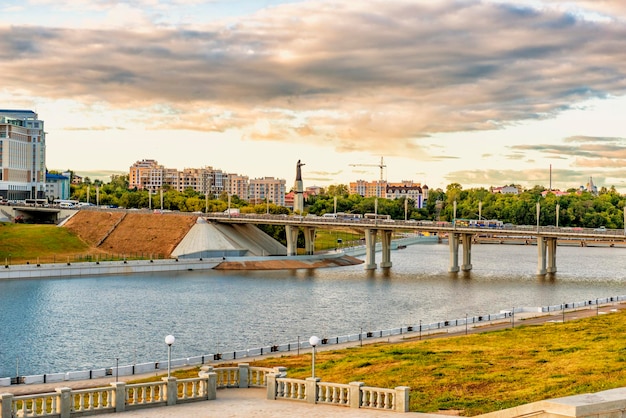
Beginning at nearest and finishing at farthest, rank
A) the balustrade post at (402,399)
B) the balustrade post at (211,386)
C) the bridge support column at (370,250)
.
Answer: the balustrade post at (402,399) → the balustrade post at (211,386) → the bridge support column at (370,250)

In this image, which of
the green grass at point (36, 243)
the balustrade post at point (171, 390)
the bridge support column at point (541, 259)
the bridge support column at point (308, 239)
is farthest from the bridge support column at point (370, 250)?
the balustrade post at point (171, 390)

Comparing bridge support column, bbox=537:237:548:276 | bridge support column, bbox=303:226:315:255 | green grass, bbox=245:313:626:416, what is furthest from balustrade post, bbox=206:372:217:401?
bridge support column, bbox=303:226:315:255

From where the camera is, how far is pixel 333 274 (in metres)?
149

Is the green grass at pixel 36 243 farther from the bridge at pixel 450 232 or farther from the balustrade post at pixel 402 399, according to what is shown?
the balustrade post at pixel 402 399

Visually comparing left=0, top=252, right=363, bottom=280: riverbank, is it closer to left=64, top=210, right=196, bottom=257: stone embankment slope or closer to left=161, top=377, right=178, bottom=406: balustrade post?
left=64, top=210, right=196, bottom=257: stone embankment slope

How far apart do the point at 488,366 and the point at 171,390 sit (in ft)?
59.9

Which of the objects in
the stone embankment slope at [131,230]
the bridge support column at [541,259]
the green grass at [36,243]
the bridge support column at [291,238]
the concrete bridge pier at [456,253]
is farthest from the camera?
the bridge support column at [291,238]

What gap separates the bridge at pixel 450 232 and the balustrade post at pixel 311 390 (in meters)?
120

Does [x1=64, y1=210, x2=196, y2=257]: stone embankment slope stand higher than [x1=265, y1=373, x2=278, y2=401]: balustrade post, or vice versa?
[x1=64, y1=210, x2=196, y2=257]: stone embankment slope

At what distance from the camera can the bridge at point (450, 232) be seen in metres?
150

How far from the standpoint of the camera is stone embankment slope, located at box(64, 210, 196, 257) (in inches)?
6649

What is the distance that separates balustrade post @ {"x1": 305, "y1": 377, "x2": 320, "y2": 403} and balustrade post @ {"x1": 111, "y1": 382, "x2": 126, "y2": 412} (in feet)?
24.9

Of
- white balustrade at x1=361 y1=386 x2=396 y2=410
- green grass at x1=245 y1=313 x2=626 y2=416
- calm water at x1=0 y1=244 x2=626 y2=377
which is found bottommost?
calm water at x1=0 y1=244 x2=626 y2=377

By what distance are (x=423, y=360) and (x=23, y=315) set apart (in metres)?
55.4
